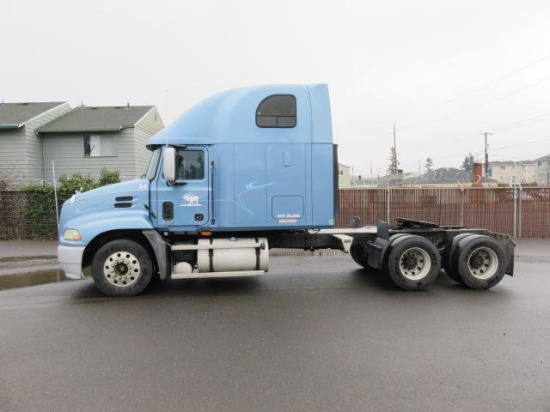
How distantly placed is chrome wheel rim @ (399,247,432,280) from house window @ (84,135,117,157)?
17.3 meters

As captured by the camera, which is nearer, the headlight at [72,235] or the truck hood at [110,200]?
the headlight at [72,235]

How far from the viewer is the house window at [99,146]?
20.2m

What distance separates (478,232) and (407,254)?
5.29 feet

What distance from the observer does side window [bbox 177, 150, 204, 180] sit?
22.0 feet

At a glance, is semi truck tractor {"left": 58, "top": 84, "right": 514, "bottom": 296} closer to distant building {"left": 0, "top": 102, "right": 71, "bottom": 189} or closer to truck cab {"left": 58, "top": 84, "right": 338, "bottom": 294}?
truck cab {"left": 58, "top": 84, "right": 338, "bottom": 294}

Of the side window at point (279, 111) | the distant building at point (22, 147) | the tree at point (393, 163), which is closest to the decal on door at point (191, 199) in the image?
the side window at point (279, 111)

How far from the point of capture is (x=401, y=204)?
14.1 metres

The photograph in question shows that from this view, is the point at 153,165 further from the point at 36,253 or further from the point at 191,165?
the point at 36,253

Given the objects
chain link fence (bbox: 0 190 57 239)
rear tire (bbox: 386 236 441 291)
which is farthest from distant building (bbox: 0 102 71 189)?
rear tire (bbox: 386 236 441 291)

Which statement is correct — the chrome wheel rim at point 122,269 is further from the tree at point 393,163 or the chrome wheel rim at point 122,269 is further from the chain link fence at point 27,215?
the tree at point 393,163

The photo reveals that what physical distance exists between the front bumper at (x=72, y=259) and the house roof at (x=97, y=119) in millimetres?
14782

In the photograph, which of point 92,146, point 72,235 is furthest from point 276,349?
point 92,146

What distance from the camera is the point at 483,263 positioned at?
7258 mm

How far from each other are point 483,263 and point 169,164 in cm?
576
